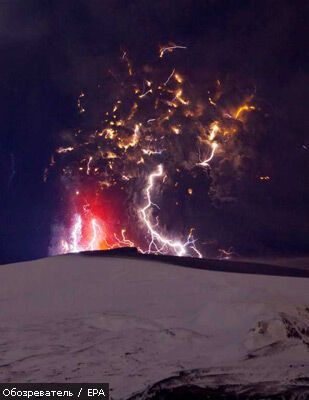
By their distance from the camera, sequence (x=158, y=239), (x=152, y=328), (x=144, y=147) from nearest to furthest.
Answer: (x=152, y=328) < (x=158, y=239) < (x=144, y=147)

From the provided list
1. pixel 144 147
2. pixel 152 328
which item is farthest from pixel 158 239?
pixel 152 328

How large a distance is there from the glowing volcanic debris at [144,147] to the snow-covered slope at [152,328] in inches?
407

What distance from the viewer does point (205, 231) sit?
626 inches

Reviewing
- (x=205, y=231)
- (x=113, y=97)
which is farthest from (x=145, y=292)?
(x=113, y=97)

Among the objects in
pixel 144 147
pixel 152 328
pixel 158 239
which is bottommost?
pixel 152 328

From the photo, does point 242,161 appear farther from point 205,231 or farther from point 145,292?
point 145,292

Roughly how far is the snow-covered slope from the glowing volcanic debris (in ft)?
33.9

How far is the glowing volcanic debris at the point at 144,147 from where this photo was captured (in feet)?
52.7

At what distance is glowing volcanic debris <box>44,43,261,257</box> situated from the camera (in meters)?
16.1

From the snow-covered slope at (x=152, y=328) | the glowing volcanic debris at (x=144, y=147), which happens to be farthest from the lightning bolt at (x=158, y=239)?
the snow-covered slope at (x=152, y=328)

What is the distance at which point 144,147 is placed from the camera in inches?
674

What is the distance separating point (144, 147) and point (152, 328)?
44.8 feet

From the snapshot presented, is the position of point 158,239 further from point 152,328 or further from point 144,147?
point 152,328

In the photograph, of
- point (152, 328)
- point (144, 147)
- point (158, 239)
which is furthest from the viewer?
point (144, 147)
